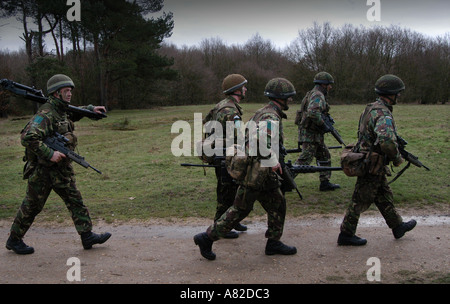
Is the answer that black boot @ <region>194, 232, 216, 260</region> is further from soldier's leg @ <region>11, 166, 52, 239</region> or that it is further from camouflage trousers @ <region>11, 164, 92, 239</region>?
soldier's leg @ <region>11, 166, 52, 239</region>

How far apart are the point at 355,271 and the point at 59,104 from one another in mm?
4318

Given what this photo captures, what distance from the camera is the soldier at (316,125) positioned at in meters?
7.66

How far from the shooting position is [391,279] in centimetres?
440

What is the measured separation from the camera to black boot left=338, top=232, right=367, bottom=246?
5379 millimetres

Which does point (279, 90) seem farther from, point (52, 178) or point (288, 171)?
point (52, 178)

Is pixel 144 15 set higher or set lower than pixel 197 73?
higher

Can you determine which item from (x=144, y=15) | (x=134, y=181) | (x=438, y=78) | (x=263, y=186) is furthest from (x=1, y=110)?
(x=438, y=78)

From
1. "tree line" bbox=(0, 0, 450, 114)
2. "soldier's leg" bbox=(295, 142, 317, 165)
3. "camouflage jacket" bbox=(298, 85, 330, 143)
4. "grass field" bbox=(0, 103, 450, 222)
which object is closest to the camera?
"grass field" bbox=(0, 103, 450, 222)

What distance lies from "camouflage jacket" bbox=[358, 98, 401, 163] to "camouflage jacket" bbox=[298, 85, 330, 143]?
2.18 m

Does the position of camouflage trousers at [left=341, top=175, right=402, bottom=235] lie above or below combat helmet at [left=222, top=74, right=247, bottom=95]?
below

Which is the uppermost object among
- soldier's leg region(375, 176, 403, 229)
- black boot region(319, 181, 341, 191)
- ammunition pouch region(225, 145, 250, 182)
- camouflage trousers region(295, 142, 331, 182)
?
ammunition pouch region(225, 145, 250, 182)

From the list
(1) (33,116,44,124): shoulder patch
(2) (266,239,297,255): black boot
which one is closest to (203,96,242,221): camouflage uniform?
(2) (266,239,297,255): black boot
